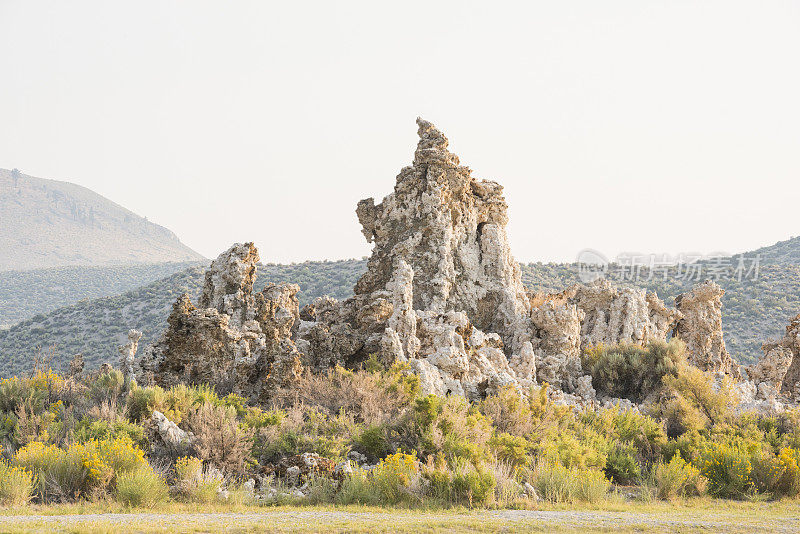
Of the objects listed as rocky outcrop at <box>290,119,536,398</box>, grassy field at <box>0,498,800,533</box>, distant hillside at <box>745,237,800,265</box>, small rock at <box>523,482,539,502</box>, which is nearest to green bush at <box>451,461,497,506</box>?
grassy field at <box>0,498,800,533</box>

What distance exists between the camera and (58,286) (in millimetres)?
82500

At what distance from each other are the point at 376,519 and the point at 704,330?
15930 millimetres

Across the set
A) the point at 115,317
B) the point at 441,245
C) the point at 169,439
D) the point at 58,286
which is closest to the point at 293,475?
the point at 169,439

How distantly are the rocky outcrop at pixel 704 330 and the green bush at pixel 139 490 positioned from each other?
54.6 feet

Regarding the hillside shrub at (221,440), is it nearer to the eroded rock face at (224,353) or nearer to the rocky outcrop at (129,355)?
the eroded rock face at (224,353)

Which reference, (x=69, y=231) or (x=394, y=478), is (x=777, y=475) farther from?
(x=69, y=231)

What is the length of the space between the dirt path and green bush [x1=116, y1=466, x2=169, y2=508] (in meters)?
0.56

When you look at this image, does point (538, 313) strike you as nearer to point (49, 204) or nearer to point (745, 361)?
point (745, 361)

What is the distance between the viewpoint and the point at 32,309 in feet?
245

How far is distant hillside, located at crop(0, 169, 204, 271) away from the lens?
119 m

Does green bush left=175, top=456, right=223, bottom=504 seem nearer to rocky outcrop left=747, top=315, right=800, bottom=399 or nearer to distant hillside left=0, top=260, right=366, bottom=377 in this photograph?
rocky outcrop left=747, top=315, right=800, bottom=399

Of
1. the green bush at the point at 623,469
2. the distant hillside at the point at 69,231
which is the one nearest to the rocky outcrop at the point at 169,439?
the green bush at the point at 623,469

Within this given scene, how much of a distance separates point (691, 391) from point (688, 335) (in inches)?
232

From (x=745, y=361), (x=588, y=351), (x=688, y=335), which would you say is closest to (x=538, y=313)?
(x=588, y=351)
